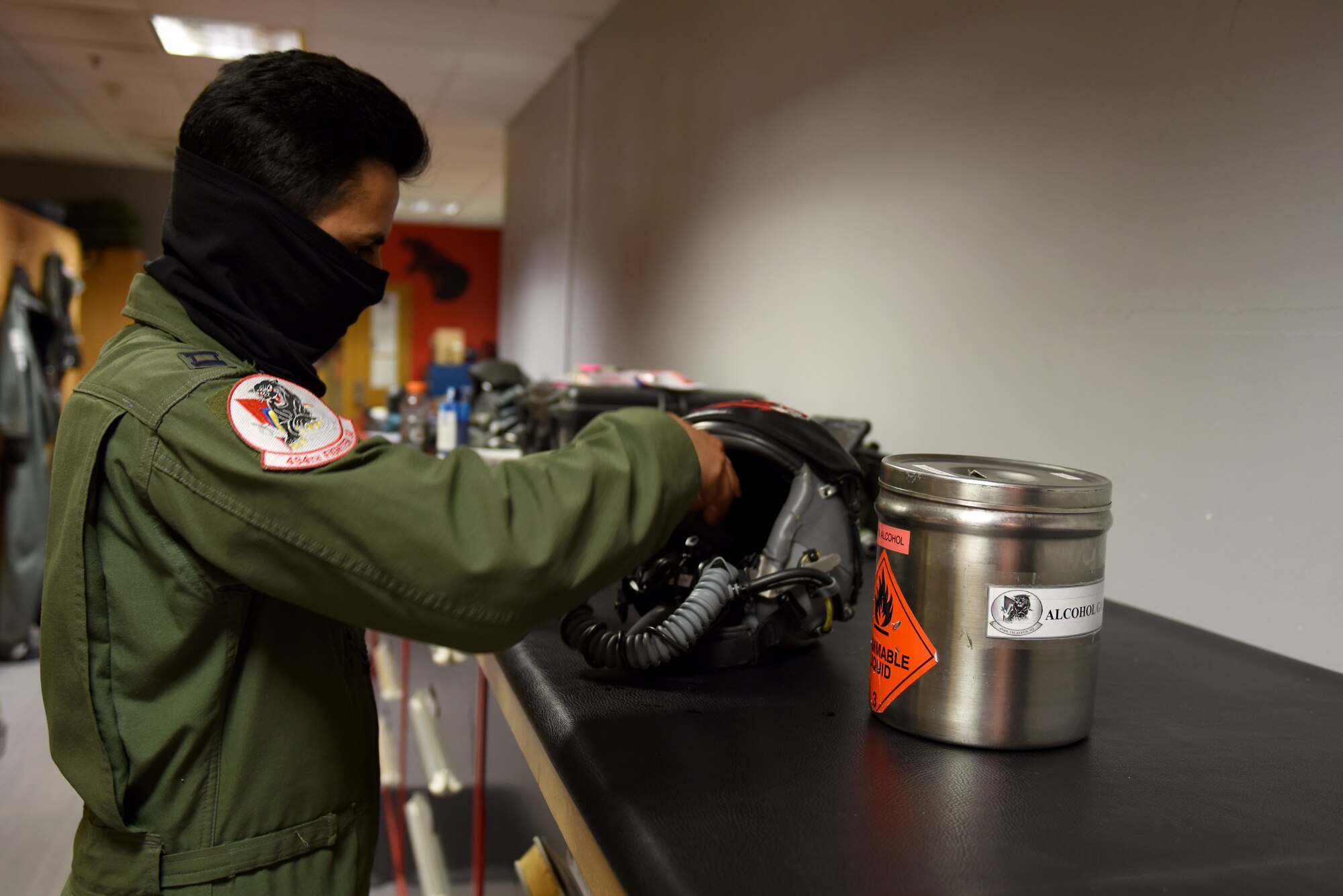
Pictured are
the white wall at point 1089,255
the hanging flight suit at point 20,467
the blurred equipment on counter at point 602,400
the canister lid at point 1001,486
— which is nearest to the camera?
the canister lid at point 1001,486

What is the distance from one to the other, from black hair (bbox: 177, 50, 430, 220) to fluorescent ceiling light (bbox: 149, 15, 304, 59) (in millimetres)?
4226

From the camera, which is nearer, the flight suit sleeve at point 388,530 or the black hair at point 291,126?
the flight suit sleeve at point 388,530

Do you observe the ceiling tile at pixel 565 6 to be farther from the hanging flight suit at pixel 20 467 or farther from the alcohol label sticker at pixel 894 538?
the alcohol label sticker at pixel 894 538

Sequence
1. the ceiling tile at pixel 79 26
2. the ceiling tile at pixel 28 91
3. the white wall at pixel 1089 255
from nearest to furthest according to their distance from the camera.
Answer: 1. the white wall at pixel 1089 255
2. the ceiling tile at pixel 79 26
3. the ceiling tile at pixel 28 91

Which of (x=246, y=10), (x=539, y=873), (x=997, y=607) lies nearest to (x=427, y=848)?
(x=539, y=873)

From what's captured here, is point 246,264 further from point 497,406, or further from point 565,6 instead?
point 565,6

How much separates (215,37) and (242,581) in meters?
5.03

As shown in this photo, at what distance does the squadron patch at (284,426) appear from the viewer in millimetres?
Answer: 692

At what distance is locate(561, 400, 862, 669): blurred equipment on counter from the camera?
98cm

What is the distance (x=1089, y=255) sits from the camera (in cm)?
149

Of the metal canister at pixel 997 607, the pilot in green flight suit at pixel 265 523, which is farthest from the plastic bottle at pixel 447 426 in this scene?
the metal canister at pixel 997 607

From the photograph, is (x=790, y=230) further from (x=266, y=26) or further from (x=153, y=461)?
(x=266, y=26)

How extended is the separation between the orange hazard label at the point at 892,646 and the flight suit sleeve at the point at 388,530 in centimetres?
28

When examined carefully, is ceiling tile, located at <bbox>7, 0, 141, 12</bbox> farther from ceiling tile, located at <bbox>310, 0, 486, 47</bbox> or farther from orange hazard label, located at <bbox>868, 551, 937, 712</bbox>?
orange hazard label, located at <bbox>868, 551, 937, 712</bbox>
